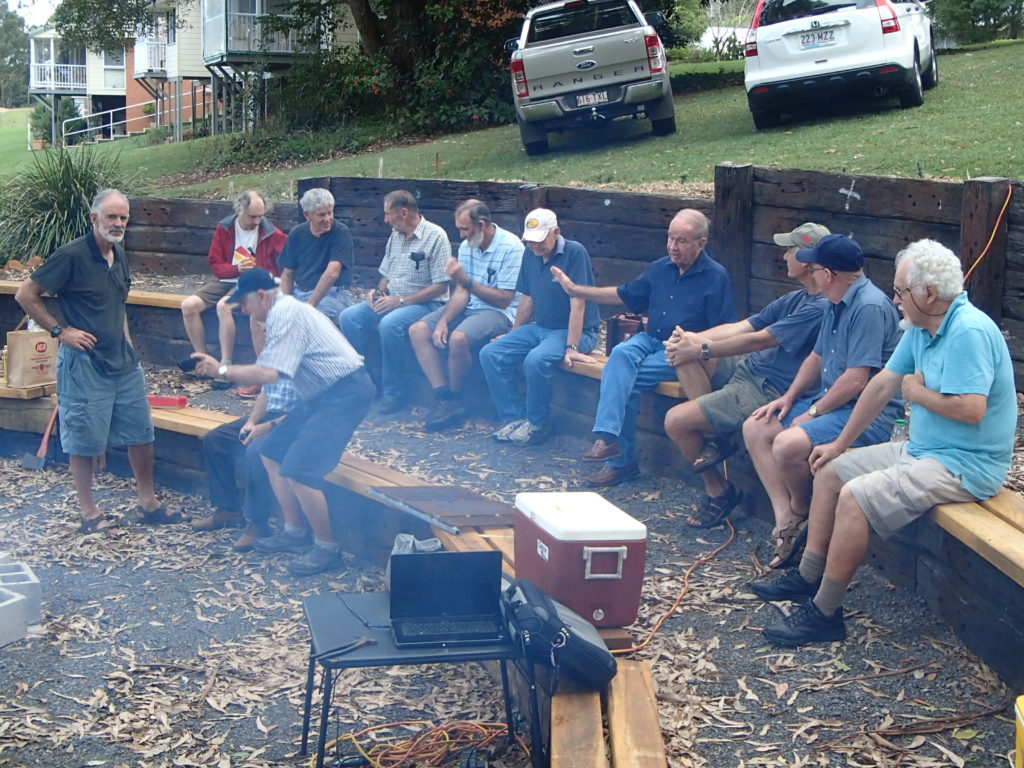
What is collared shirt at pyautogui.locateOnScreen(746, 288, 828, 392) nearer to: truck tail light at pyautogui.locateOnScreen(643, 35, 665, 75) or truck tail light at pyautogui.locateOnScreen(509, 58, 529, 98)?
truck tail light at pyautogui.locateOnScreen(643, 35, 665, 75)

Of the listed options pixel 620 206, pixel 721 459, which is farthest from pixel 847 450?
pixel 620 206

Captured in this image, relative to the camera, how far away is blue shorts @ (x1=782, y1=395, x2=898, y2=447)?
5.00 meters

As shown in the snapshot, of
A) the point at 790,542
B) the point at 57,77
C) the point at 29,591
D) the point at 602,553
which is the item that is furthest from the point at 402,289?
the point at 57,77

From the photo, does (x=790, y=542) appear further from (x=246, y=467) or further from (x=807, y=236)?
(x=246, y=467)

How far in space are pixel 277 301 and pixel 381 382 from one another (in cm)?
242

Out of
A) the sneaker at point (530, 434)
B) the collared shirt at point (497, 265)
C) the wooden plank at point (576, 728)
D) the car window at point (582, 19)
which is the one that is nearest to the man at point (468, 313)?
the collared shirt at point (497, 265)

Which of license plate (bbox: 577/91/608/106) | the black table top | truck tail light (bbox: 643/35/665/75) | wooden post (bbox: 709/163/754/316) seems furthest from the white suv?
the black table top

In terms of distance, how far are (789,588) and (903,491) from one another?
78 centimetres

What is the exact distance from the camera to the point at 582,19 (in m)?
13.2

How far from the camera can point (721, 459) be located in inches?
228

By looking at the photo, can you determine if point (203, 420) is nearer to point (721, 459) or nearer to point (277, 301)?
point (277, 301)

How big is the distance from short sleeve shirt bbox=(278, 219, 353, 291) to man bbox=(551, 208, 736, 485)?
2.66 meters

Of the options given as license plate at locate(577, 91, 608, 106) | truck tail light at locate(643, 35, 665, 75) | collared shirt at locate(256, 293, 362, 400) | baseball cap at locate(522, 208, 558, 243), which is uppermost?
truck tail light at locate(643, 35, 665, 75)

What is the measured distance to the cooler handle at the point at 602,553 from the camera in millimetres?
4164
